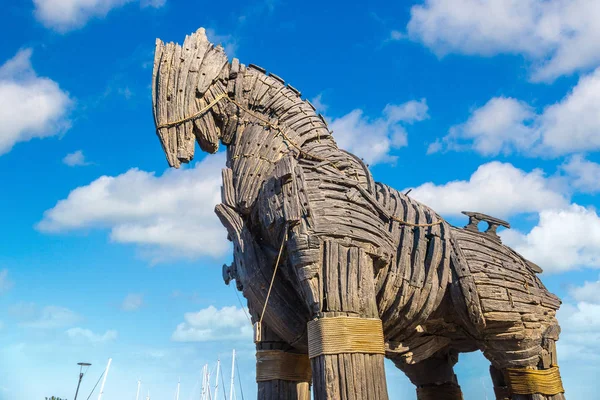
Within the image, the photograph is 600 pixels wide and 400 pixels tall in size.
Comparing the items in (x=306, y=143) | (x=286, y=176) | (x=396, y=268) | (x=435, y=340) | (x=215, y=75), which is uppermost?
(x=215, y=75)

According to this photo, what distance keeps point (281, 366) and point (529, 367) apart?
312cm

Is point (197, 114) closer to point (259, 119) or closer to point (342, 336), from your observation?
point (259, 119)

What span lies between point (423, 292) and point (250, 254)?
1986 millimetres

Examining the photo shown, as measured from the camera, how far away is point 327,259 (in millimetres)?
5215

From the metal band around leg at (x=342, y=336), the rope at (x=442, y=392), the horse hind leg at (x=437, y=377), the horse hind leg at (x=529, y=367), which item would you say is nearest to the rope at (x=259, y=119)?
the metal band around leg at (x=342, y=336)

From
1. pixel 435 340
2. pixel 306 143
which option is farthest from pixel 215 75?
pixel 435 340

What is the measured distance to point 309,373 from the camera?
6289mm

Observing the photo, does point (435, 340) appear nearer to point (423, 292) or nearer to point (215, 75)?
point (423, 292)

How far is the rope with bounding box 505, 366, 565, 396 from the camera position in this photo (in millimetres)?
6727

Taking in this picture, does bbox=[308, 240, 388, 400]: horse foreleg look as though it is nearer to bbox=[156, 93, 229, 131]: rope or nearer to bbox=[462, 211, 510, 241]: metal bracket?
bbox=[156, 93, 229, 131]: rope

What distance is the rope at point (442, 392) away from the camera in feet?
26.7

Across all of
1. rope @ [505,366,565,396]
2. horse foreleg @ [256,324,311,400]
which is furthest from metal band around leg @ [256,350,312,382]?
rope @ [505,366,565,396]

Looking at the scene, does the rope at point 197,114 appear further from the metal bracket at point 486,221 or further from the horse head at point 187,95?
the metal bracket at point 486,221

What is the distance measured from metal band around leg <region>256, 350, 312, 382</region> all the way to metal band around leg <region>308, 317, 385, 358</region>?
1155mm
